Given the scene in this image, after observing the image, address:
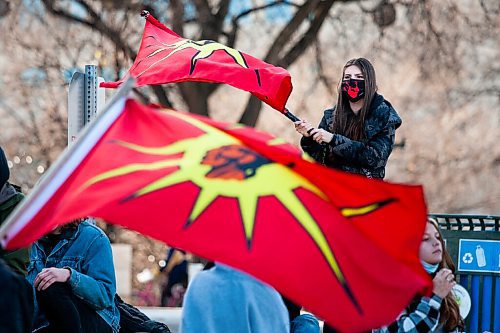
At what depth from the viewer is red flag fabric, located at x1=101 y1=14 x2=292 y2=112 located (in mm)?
8109

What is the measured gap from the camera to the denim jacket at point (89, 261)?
7234 millimetres

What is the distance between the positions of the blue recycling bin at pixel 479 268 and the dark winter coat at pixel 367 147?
115 cm

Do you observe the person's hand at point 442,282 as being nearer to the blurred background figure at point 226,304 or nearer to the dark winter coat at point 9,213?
the blurred background figure at point 226,304

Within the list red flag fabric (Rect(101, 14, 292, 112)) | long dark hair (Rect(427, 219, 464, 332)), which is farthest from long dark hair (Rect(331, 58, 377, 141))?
long dark hair (Rect(427, 219, 464, 332))

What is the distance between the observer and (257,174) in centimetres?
547

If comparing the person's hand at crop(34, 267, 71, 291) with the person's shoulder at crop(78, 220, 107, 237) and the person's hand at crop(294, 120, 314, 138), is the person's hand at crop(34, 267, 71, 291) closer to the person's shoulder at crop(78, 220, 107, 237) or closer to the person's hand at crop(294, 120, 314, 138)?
the person's shoulder at crop(78, 220, 107, 237)

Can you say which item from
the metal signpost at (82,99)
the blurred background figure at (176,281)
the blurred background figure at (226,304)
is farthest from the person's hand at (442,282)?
the blurred background figure at (176,281)

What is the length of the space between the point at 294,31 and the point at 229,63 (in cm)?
1460

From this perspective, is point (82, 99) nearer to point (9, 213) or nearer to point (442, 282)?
point (9, 213)

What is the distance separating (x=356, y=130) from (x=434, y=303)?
144 centimetres

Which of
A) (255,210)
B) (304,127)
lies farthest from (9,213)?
(304,127)

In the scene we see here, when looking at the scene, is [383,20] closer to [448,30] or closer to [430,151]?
[448,30]

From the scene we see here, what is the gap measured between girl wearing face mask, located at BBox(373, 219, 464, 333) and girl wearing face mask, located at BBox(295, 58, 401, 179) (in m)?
0.97

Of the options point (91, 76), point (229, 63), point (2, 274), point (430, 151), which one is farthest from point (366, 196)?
point (430, 151)
